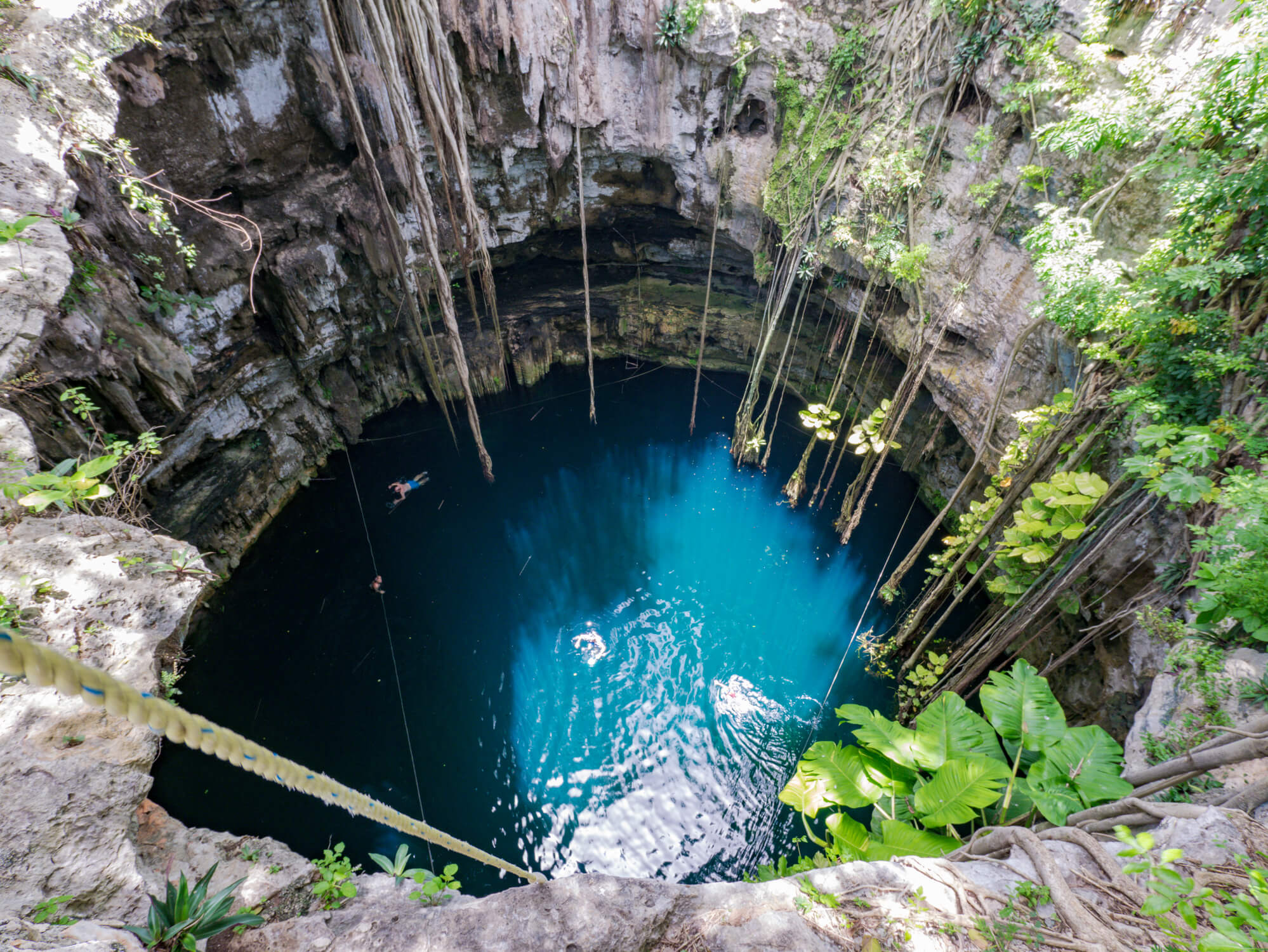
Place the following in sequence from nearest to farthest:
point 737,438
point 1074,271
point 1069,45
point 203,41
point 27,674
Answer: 1. point 27,674
2. point 1074,271
3. point 1069,45
4. point 203,41
5. point 737,438

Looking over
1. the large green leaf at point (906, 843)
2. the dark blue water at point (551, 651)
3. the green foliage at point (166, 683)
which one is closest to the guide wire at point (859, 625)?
the dark blue water at point (551, 651)

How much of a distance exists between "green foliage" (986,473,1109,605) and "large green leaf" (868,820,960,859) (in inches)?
70.0

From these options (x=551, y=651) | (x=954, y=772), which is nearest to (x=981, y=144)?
(x=954, y=772)

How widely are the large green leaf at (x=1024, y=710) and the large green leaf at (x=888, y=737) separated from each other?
428 millimetres

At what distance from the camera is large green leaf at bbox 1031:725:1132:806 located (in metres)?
2.34

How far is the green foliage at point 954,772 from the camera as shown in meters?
2.43

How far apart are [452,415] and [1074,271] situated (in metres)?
6.45

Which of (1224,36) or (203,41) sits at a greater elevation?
Result: (1224,36)

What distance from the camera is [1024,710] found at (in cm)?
286

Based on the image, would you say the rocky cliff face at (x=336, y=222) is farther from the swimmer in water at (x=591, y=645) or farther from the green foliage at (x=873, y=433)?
the swimmer in water at (x=591, y=645)

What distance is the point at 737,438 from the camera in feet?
21.6

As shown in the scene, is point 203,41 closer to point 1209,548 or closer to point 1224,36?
point 1224,36

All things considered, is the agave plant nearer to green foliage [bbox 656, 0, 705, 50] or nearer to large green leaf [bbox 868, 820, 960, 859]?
green foliage [bbox 656, 0, 705, 50]

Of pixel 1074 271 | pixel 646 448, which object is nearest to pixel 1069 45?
pixel 1074 271
